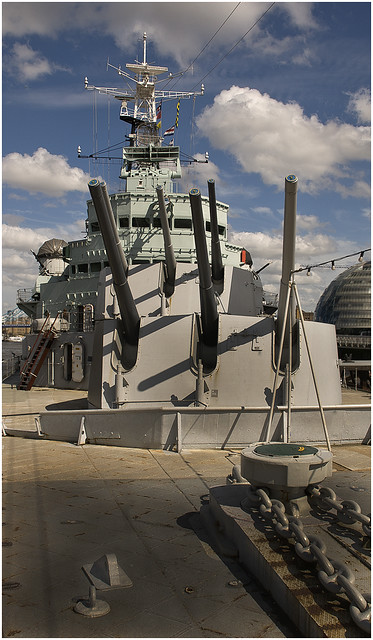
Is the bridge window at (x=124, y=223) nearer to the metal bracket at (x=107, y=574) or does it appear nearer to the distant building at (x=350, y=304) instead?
the metal bracket at (x=107, y=574)

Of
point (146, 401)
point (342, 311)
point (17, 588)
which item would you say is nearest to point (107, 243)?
point (146, 401)

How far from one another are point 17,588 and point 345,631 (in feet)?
5.54

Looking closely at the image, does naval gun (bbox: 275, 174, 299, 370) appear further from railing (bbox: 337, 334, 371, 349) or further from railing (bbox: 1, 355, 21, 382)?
railing (bbox: 337, 334, 371, 349)

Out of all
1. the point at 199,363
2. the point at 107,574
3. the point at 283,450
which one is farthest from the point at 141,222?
the point at 107,574

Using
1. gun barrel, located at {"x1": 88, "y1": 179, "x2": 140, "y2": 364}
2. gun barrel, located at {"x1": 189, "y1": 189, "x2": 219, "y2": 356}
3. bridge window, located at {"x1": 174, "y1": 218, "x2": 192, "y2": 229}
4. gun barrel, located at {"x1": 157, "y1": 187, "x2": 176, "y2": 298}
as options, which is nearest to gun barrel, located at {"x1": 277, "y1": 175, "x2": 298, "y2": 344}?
gun barrel, located at {"x1": 189, "y1": 189, "x2": 219, "y2": 356}

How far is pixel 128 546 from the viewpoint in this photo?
3.38 metres

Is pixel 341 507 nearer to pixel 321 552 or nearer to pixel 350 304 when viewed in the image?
pixel 321 552

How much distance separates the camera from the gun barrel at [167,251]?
323 inches

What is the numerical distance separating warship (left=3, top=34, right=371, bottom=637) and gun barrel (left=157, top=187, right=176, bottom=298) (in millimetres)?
28

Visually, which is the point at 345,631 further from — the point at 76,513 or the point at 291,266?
the point at 291,266

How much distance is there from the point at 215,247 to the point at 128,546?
5890mm

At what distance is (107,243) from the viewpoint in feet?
21.6

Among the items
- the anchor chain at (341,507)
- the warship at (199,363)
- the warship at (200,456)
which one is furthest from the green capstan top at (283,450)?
the warship at (199,363)

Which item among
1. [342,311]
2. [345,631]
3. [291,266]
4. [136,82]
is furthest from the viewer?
[342,311]
